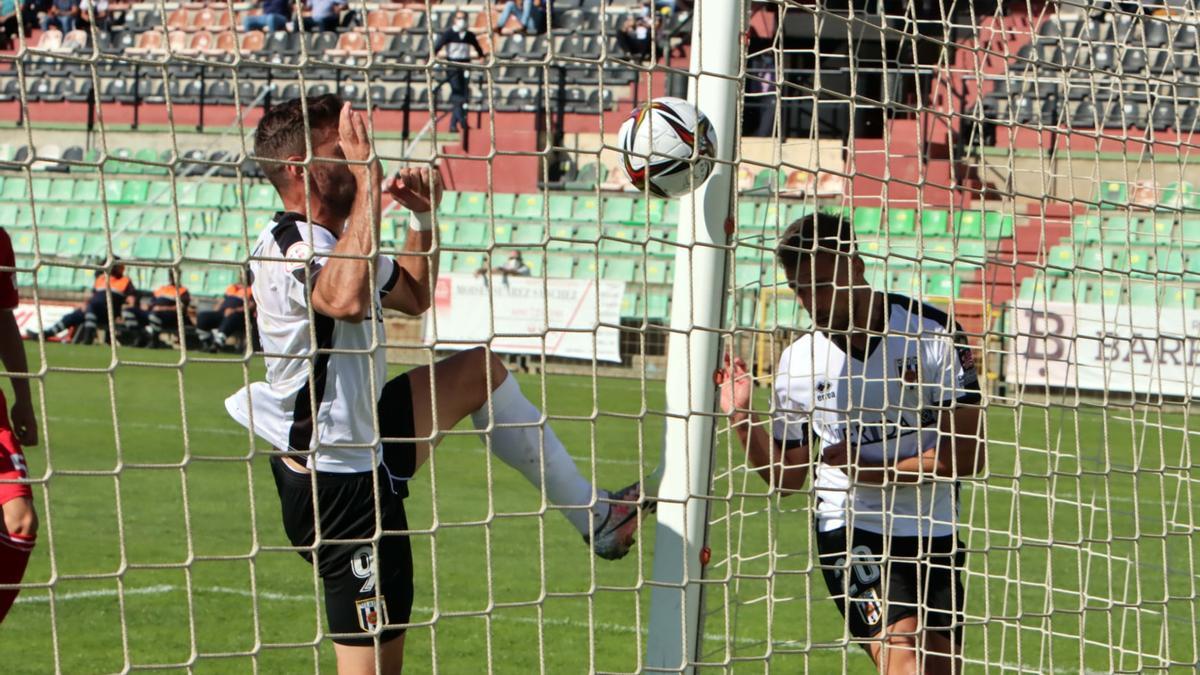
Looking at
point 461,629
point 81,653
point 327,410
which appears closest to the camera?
point 327,410

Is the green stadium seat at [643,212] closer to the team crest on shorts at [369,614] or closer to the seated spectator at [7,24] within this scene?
the seated spectator at [7,24]

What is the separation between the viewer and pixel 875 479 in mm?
4492

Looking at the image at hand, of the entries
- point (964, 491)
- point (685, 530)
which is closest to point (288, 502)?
point (685, 530)

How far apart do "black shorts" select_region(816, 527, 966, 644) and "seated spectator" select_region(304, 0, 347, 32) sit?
2078cm

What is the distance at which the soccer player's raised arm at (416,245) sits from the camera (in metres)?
3.56

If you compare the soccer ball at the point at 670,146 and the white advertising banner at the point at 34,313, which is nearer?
the soccer ball at the point at 670,146

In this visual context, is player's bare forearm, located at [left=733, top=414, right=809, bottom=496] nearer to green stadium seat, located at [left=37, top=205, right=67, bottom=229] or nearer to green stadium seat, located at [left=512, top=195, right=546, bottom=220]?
green stadium seat, located at [left=512, top=195, right=546, bottom=220]

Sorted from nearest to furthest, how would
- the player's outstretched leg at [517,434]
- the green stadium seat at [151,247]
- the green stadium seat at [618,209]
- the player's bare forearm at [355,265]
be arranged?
the player's bare forearm at [355,265]
the player's outstretched leg at [517,434]
the green stadium seat at [618,209]
the green stadium seat at [151,247]

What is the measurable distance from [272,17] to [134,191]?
12.6ft

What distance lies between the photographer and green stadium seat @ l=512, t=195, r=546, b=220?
19.8 metres

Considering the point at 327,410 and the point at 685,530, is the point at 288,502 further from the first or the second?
the point at 685,530

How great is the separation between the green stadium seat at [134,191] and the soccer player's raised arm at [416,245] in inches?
814

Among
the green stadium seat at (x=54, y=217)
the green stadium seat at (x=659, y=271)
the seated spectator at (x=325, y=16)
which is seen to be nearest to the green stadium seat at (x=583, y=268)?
the green stadium seat at (x=659, y=271)

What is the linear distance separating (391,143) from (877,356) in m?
18.5
